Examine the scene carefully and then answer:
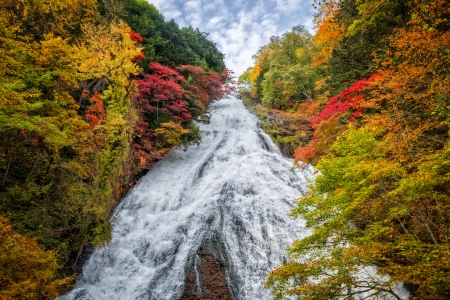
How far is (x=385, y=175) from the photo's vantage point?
216 inches

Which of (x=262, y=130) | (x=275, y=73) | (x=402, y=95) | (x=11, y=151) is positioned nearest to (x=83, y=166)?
(x=11, y=151)

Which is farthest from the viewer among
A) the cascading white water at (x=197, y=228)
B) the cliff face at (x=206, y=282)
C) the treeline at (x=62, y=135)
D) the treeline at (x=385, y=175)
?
the cascading white water at (x=197, y=228)

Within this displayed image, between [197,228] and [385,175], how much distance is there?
7523 millimetres

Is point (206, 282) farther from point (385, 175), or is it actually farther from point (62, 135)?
point (62, 135)

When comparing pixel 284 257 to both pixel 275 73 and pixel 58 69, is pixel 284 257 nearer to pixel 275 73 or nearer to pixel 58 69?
pixel 58 69

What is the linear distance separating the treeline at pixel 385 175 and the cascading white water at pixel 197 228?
1.55m

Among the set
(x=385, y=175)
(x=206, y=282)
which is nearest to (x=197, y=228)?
(x=206, y=282)

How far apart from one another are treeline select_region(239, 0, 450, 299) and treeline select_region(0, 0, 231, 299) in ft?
21.9

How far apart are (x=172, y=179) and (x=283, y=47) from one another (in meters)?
19.1

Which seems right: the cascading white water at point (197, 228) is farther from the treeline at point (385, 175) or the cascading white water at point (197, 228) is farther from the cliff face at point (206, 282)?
the treeline at point (385, 175)

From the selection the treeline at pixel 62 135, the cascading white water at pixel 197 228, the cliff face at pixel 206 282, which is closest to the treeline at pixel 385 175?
the cascading white water at pixel 197 228

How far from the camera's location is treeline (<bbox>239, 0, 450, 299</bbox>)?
15.6 ft

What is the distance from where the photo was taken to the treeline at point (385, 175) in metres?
4.76

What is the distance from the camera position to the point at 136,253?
10789mm
